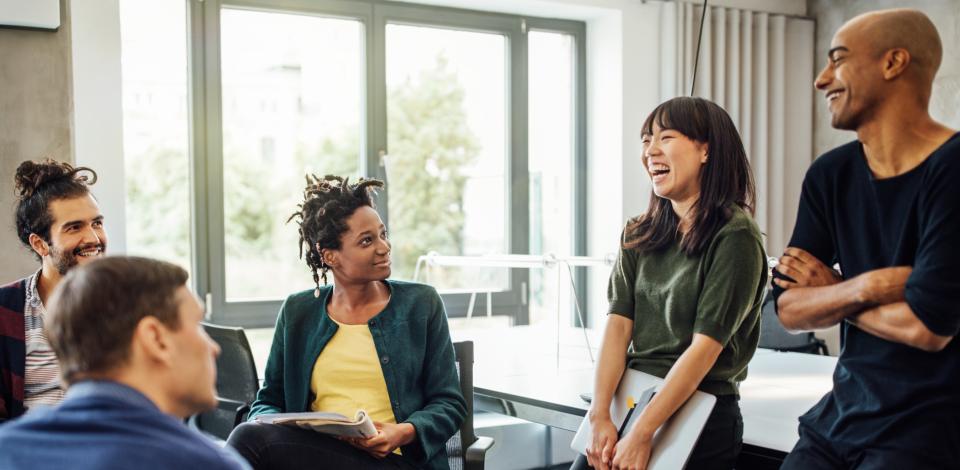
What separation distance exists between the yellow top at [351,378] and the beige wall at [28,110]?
146cm

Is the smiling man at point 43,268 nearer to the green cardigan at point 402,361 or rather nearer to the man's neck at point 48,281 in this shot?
the man's neck at point 48,281

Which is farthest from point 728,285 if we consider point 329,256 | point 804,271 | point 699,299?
point 329,256

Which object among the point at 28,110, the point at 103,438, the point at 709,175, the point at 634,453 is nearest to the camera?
the point at 103,438

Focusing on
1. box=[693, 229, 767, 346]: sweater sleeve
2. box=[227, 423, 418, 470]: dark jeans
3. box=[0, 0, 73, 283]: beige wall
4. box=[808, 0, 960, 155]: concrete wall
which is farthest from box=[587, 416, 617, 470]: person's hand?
box=[808, 0, 960, 155]: concrete wall

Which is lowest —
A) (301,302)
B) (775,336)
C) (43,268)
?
(775,336)

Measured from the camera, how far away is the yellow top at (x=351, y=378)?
214 centimetres

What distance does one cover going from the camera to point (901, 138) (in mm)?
1438

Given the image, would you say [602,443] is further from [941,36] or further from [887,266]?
[941,36]

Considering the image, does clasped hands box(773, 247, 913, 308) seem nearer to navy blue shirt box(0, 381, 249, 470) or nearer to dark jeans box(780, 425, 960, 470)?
dark jeans box(780, 425, 960, 470)

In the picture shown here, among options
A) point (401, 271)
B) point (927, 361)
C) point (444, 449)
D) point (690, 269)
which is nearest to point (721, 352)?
point (690, 269)

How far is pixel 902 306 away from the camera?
139cm

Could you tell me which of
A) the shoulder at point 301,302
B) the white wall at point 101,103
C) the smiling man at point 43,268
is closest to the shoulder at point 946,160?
the shoulder at point 301,302

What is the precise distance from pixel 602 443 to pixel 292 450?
2.37 ft

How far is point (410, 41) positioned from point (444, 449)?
9.02ft
